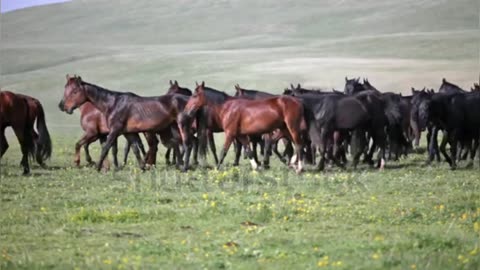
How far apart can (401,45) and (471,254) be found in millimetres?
71163

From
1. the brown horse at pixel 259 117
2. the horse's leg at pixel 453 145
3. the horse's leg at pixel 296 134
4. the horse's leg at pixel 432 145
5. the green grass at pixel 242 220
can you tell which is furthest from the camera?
the horse's leg at pixel 432 145

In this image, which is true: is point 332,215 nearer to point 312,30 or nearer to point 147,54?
point 147,54

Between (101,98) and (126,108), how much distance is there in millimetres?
620

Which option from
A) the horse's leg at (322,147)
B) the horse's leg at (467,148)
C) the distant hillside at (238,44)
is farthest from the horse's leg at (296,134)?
the distant hillside at (238,44)

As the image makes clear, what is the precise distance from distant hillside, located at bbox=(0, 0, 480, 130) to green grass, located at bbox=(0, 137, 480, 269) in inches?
1278

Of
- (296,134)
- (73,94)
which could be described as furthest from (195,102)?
(73,94)

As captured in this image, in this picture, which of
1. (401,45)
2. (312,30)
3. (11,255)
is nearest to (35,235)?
(11,255)

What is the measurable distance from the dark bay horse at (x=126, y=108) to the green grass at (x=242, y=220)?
1.72 meters

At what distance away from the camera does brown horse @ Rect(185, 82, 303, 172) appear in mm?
19984

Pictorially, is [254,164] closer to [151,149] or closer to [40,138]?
[151,149]

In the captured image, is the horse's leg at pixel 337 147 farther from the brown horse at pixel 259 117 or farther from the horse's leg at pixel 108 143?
the horse's leg at pixel 108 143

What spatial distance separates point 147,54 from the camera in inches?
3297

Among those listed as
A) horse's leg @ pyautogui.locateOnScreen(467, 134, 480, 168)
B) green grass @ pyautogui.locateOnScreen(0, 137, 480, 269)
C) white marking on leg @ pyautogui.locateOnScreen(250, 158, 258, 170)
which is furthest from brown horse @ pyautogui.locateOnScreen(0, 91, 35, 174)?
horse's leg @ pyautogui.locateOnScreen(467, 134, 480, 168)

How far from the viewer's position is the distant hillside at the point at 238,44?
6162 cm
